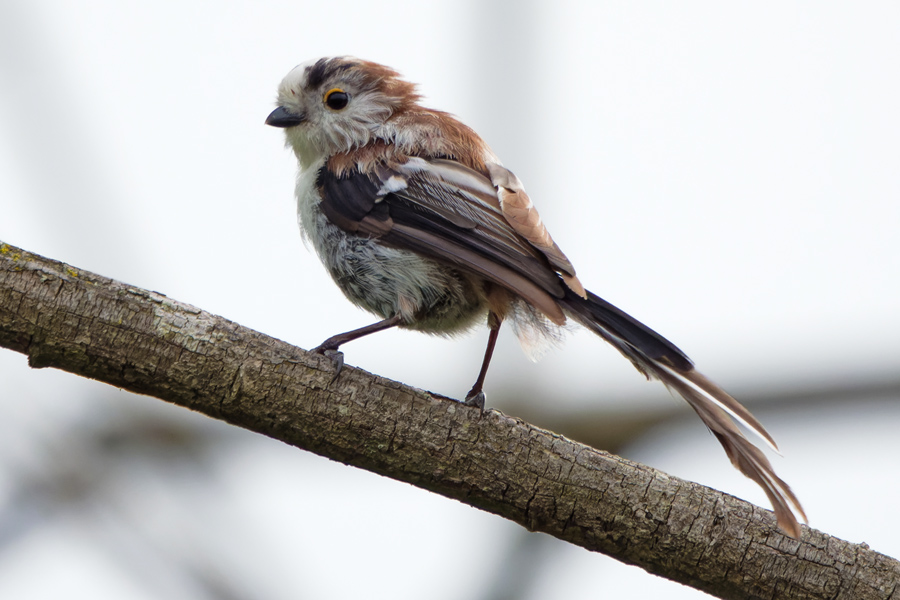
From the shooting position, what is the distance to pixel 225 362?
2.83m

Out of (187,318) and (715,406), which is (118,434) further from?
(715,406)

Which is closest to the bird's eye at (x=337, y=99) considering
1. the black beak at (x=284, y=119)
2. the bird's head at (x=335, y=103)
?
the bird's head at (x=335, y=103)

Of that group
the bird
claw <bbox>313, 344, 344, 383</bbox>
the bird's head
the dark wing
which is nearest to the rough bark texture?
claw <bbox>313, 344, 344, 383</bbox>

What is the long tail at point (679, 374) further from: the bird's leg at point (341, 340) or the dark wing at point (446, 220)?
the bird's leg at point (341, 340)

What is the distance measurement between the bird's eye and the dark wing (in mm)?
673

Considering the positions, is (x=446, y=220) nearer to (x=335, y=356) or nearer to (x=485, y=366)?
(x=485, y=366)

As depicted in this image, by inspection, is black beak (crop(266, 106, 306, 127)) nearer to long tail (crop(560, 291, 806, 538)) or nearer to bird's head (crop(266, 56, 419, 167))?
bird's head (crop(266, 56, 419, 167))

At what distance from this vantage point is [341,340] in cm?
329

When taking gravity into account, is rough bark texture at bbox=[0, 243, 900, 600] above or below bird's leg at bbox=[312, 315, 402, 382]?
below

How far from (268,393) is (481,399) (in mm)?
903

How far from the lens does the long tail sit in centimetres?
315

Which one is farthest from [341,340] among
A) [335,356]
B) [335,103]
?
[335,103]

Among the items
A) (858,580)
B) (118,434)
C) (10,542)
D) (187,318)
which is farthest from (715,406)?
(10,542)

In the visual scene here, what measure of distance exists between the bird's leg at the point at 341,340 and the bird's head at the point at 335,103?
3.76 feet
